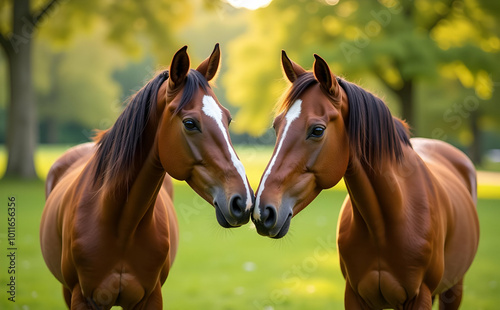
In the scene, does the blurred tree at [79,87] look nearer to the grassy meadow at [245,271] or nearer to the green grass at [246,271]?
the grassy meadow at [245,271]

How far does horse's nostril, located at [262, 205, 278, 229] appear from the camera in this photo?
265cm

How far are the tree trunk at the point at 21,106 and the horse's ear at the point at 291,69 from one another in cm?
1519

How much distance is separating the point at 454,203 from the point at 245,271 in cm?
445

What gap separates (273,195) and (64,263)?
1636 mm

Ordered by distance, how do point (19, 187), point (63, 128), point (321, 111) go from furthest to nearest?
point (63, 128)
point (19, 187)
point (321, 111)

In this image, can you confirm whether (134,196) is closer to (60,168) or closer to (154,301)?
(154,301)

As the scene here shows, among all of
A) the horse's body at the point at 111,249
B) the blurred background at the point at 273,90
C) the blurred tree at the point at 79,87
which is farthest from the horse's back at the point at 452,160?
the blurred tree at the point at 79,87

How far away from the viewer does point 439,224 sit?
339 centimetres

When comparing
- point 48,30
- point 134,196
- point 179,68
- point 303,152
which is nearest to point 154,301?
point 134,196

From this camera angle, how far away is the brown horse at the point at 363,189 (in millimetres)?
2816

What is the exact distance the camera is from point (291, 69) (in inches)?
126

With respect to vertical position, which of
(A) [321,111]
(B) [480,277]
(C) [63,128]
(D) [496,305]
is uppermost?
(A) [321,111]

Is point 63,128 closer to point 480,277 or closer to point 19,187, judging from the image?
point 19,187

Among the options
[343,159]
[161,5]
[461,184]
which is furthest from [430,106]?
[343,159]
